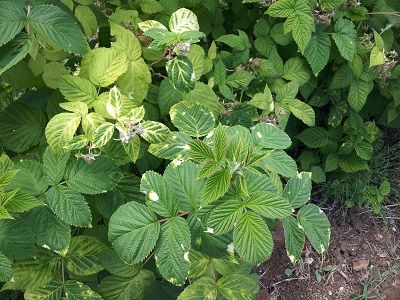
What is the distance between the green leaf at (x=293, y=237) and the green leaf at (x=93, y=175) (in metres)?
0.44

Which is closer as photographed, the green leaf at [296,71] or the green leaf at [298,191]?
the green leaf at [298,191]

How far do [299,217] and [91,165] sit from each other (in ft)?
1.73

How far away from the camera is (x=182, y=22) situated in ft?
4.02

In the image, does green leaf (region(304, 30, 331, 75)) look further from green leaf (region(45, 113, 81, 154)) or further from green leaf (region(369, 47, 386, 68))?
green leaf (region(45, 113, 81, 154))

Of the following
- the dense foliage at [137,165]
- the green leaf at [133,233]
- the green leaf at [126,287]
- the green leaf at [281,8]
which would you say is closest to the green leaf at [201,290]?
the dense foliage at [137,165]

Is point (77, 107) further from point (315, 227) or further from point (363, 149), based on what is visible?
point (363, 149)

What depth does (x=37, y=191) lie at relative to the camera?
1079mm

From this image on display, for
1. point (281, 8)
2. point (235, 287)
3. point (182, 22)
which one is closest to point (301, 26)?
point (281, 8)

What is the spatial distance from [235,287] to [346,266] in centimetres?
145

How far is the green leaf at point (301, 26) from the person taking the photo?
5.33 ft

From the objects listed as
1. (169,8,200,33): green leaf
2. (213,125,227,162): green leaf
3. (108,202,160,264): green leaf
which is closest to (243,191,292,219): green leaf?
(213,125,227,162): green leaf

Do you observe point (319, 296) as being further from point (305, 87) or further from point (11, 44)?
point (11, 44)

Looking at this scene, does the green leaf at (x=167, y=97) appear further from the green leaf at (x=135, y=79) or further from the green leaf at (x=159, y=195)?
the green leaf at (x=159, y=195)

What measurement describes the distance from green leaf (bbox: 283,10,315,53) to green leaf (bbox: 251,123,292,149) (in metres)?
0.69
